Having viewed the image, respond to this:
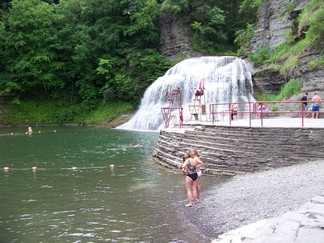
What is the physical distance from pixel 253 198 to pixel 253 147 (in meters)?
3.86

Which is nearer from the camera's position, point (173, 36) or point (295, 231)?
point (295, 231)

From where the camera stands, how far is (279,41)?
32750 mm

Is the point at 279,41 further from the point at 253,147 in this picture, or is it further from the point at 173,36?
the point at 253,147

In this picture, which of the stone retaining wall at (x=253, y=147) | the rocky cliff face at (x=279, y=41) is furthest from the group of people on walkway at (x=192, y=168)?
the rocky cliff face at (x=279, y=41)

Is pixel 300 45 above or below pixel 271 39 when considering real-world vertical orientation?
below

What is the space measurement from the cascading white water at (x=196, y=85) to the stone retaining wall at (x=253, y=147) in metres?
15.0

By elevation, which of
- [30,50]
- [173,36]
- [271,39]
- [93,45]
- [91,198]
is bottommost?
[91,198]

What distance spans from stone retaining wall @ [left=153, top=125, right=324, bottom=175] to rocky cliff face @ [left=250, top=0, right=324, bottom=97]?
10.1 metres

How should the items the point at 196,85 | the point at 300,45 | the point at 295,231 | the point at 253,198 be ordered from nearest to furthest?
1. the point at 295,231
2. the point at 253,198
3. the point at 300,45
4. the point at 196,85

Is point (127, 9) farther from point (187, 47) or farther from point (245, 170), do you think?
point (245, 170)

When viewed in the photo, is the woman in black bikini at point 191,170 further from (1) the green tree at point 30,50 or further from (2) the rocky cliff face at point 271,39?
(1) the green tree at point 30,50

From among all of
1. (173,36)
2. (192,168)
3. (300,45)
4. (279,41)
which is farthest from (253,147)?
(173,36)

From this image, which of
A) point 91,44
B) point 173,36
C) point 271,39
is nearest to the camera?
point 271,39

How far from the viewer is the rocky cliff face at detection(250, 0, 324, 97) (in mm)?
23366
